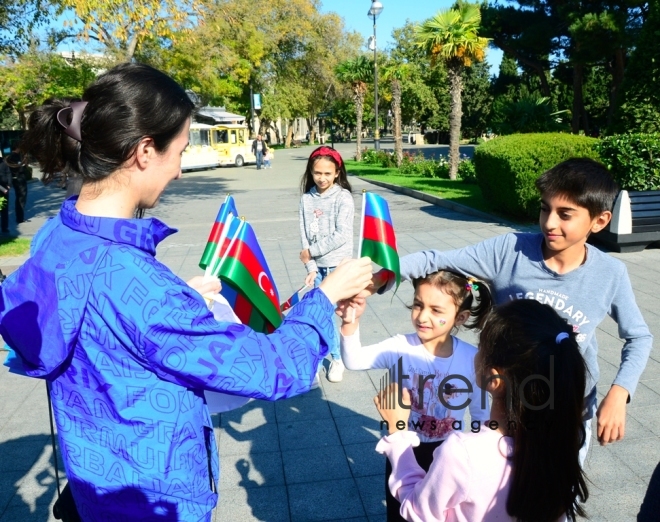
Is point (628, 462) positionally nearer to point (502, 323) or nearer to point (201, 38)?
point (502, 323)

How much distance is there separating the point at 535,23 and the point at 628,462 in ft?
79.5

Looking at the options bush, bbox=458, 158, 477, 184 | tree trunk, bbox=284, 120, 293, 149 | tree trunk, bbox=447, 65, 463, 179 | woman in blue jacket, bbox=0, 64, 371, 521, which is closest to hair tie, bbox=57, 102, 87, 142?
woman in blue jacket, bbox=0, 64, 371, 521

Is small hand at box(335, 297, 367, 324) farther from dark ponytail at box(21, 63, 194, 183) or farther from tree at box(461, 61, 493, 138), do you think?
tree at box(461, 61, 493, 138)

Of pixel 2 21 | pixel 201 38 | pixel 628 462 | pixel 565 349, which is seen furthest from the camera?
pixel 201 38

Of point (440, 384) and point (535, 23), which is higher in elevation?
point (535, 23)

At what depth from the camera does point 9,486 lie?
3328 millimetres

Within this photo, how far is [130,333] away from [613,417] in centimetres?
159

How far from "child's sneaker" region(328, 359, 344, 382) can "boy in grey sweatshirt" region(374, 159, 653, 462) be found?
2.41 metres

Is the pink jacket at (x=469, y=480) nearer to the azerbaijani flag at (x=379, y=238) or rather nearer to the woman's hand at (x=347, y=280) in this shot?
the woman's hand at (x=347, y=280)

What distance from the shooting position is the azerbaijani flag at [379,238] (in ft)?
7.17

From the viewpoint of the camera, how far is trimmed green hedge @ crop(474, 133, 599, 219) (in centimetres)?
1056

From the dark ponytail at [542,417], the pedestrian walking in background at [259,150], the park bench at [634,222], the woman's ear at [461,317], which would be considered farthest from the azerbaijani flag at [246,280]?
the pedestrian walking in background at [259,150]

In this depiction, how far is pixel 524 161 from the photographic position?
10.7 metres

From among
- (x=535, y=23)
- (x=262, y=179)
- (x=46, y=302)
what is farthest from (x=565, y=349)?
(x=535, y=23)
